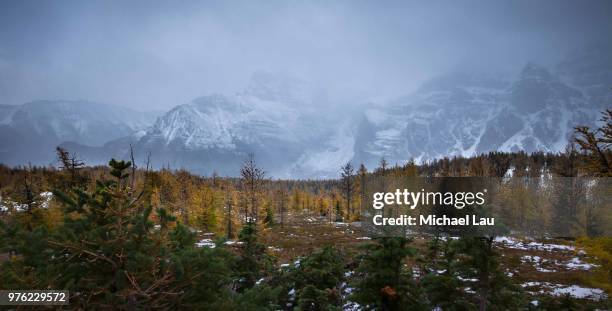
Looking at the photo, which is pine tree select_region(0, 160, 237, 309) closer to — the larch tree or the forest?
the forest

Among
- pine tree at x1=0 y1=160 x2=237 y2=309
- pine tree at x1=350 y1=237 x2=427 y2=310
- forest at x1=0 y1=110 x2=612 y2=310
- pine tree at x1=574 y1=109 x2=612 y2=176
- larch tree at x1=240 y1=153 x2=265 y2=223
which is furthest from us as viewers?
larch tree at x1=240 y1=153 x2=265 y2=223

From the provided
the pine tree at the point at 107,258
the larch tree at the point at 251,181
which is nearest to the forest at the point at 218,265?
the pine tree at the point at 107,258

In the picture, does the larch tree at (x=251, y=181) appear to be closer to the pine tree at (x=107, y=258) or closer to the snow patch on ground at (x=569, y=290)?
the snow patch on ground at (x=569, y=290)

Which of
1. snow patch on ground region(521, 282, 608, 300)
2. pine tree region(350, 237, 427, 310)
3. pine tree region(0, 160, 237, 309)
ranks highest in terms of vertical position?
pine tree region(0, 160, 237, 309)

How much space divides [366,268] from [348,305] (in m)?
7.35

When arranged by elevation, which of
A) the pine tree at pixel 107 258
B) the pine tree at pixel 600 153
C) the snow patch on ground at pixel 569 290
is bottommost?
the snow patch on ground at pixel 569 290

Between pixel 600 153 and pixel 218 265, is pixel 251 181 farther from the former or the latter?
pixel 600 153

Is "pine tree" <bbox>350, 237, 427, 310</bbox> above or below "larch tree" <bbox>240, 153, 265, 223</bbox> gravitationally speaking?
below

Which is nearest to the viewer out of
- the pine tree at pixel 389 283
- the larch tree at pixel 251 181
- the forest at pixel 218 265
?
the forest at pixel 218 265

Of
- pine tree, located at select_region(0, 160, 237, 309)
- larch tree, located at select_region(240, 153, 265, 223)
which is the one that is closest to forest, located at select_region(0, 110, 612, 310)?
pine tree, located at select_region(0, 160, 237, 309)

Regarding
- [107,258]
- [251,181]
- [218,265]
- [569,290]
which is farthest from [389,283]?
[251,181]

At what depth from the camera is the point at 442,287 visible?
39.5 ft

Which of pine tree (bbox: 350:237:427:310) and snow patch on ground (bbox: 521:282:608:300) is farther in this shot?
snow patch on ground (bbox: 521:282:608:300)

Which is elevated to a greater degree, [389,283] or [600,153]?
[600,153]
